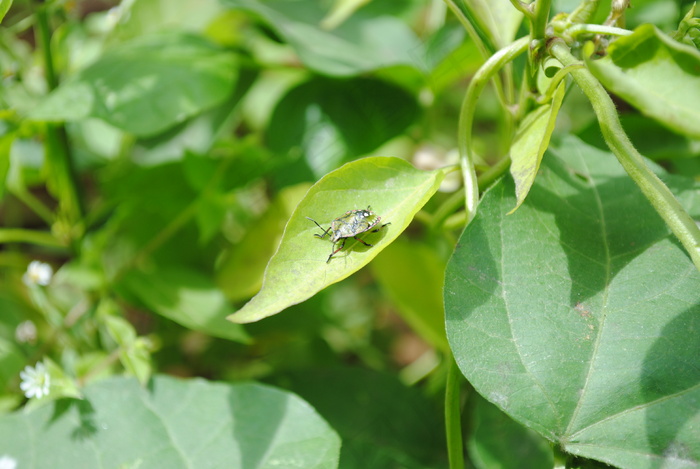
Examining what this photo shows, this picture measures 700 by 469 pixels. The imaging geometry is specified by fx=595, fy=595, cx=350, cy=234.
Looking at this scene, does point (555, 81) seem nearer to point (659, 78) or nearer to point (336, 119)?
point (659, 78)

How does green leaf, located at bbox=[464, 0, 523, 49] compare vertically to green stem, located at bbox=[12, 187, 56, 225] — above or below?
above

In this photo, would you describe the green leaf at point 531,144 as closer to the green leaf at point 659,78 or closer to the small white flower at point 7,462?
the green leaf at point 659,78

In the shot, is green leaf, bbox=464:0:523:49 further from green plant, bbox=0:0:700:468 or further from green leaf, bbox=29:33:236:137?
green leaf, bbox=29:33:236:137

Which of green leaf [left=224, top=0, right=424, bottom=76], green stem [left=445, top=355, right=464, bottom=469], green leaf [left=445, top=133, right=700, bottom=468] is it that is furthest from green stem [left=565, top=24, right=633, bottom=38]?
green leaf [left=224, top=0, right=424, bottom=76]

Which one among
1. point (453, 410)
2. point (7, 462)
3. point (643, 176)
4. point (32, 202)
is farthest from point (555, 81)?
point (32, 202)

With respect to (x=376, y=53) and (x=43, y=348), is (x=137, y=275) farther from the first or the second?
(x=376, y=53)

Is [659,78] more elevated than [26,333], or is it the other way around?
[659,78]

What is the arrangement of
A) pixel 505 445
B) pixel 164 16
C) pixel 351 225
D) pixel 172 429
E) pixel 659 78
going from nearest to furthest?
pixel 659 78, pixel 351 225, pixel 172 429, pixel 505 445, pixel 164 16
